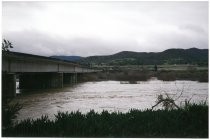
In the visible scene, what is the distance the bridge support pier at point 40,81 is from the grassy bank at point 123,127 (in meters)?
28.0

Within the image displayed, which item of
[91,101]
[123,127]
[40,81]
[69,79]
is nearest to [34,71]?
[91,101]

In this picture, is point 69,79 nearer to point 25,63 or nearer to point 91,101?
point 25,63

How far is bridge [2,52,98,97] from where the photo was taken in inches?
945

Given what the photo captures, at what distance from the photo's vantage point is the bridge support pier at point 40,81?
38594 mm

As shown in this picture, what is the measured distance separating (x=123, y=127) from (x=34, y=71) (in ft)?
69.8

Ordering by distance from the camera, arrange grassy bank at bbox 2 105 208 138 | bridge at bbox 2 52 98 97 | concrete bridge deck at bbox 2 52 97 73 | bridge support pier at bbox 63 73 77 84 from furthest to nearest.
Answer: bridge support pier at bbox 63 73 77 84, bridge at bbox 2 52 98 97, concrete bridge deck at bbox 2 52 97 73, grassy bank at bbox 2 105 208 138

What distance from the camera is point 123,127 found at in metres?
10.2

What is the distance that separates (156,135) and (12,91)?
17.7 meters

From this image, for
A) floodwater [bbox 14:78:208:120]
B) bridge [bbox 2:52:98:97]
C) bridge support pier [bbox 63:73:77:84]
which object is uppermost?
bridge [bbox 2:52:98:97]

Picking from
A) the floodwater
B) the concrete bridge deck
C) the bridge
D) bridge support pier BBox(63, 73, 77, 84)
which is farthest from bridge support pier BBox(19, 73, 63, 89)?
bridge support pier BBox(63, 73, 77, 84)


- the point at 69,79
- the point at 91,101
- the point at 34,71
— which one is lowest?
the point at 91,101

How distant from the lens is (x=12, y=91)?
971 inches

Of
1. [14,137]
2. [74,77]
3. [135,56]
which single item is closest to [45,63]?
[74,77]

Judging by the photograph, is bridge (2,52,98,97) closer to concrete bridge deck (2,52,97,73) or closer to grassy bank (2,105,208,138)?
concrete bridge deck (2,52,97,73)
